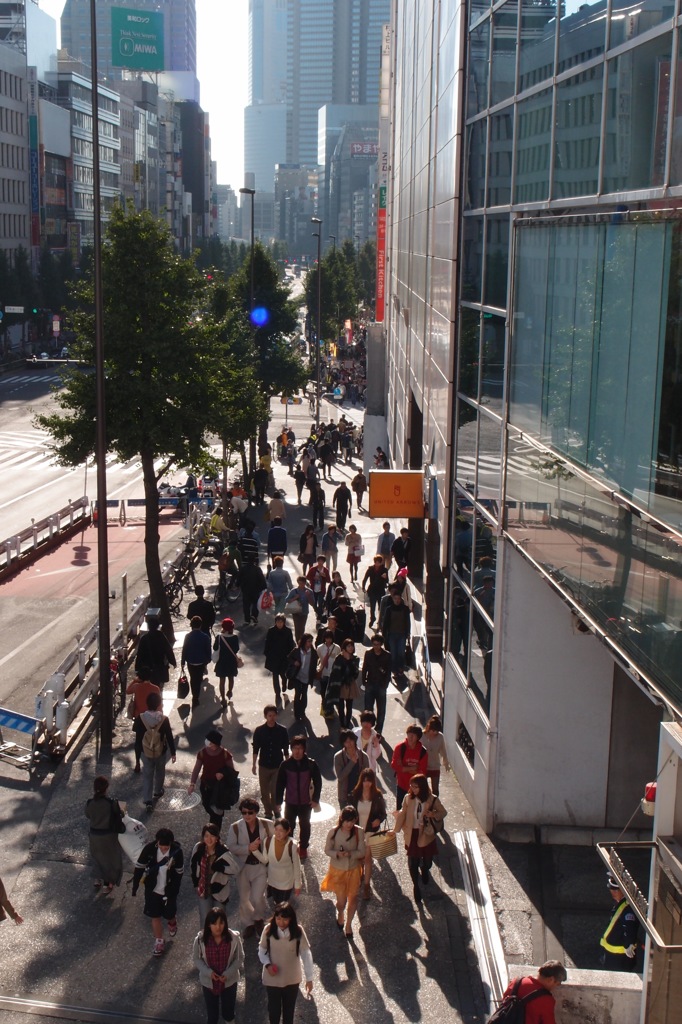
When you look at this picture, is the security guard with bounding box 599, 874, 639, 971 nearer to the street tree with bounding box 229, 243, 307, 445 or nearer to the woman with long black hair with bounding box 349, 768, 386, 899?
the woman with long black hair with bounding box 349, 768, 386, 899

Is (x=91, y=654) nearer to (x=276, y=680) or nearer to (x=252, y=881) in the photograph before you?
(x=276, y=680)

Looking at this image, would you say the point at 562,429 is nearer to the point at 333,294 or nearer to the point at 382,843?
the point at 382,843

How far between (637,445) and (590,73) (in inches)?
127

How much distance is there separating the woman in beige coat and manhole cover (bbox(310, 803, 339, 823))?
1.82 metres

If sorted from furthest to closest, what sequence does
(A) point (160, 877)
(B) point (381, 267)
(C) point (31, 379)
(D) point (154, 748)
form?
(C) point (31, 379) → (B) point (381, 267) → (D) point (154, 748) → (A) point (160, 877)

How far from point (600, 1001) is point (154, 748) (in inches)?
228

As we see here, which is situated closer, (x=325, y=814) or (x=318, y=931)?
(x=318, y=931)

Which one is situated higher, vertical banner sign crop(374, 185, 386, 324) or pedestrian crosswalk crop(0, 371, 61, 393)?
vertical banner sign crop(374, 185, 386, 324)

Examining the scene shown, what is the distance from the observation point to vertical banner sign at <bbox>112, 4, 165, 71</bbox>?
168m

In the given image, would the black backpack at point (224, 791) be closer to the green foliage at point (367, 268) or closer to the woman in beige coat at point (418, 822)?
the woman in beige coat at point (418, 822)

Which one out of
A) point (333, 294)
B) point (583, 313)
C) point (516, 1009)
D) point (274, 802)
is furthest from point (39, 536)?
point (333, 294)

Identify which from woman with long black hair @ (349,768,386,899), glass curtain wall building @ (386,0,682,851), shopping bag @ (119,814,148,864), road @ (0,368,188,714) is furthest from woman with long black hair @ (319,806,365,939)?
road @ (0,368,188,714)

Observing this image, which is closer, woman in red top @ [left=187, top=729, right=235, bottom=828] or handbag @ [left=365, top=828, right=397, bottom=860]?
handbag @ [left=365, top=828, right=397, bottom=860]

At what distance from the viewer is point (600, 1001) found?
8.21 metres
